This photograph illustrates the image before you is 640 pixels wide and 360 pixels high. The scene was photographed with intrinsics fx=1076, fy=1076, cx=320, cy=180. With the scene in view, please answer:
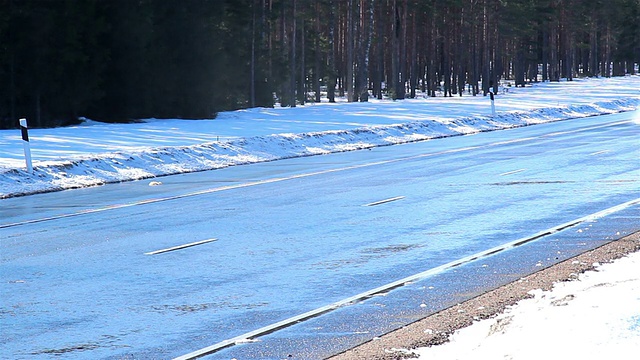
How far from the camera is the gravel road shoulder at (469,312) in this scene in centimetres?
762

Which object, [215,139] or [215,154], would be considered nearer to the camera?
[215,154]

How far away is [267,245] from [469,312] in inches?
176

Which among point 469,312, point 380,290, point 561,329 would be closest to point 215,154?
point 380,290

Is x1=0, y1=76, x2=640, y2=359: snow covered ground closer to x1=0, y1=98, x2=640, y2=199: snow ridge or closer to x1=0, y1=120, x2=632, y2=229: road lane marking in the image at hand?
x1=0, y1=98, x2=640, y2=199: snow ridge

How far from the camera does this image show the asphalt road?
8.47m

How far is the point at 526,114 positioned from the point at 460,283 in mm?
39254

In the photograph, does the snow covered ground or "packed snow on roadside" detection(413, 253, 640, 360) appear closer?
"packed snow on roadside" detection(413, 253, 640, 360)

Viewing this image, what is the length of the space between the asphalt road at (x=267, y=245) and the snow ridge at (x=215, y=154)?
4.10 ft

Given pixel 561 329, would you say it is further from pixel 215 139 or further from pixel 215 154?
pixel 215 139

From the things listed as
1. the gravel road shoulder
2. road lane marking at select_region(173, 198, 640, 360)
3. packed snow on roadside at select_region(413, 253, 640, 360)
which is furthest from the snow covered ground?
road lane marking at select_region(173, 198, 640, 360)

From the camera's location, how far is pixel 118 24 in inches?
1674

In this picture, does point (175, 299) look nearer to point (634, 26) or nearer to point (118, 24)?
point (118, 24)

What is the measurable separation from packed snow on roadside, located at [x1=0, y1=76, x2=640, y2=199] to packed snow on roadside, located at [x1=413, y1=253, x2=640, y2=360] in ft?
44.6

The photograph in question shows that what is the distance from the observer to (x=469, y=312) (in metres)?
8.77
